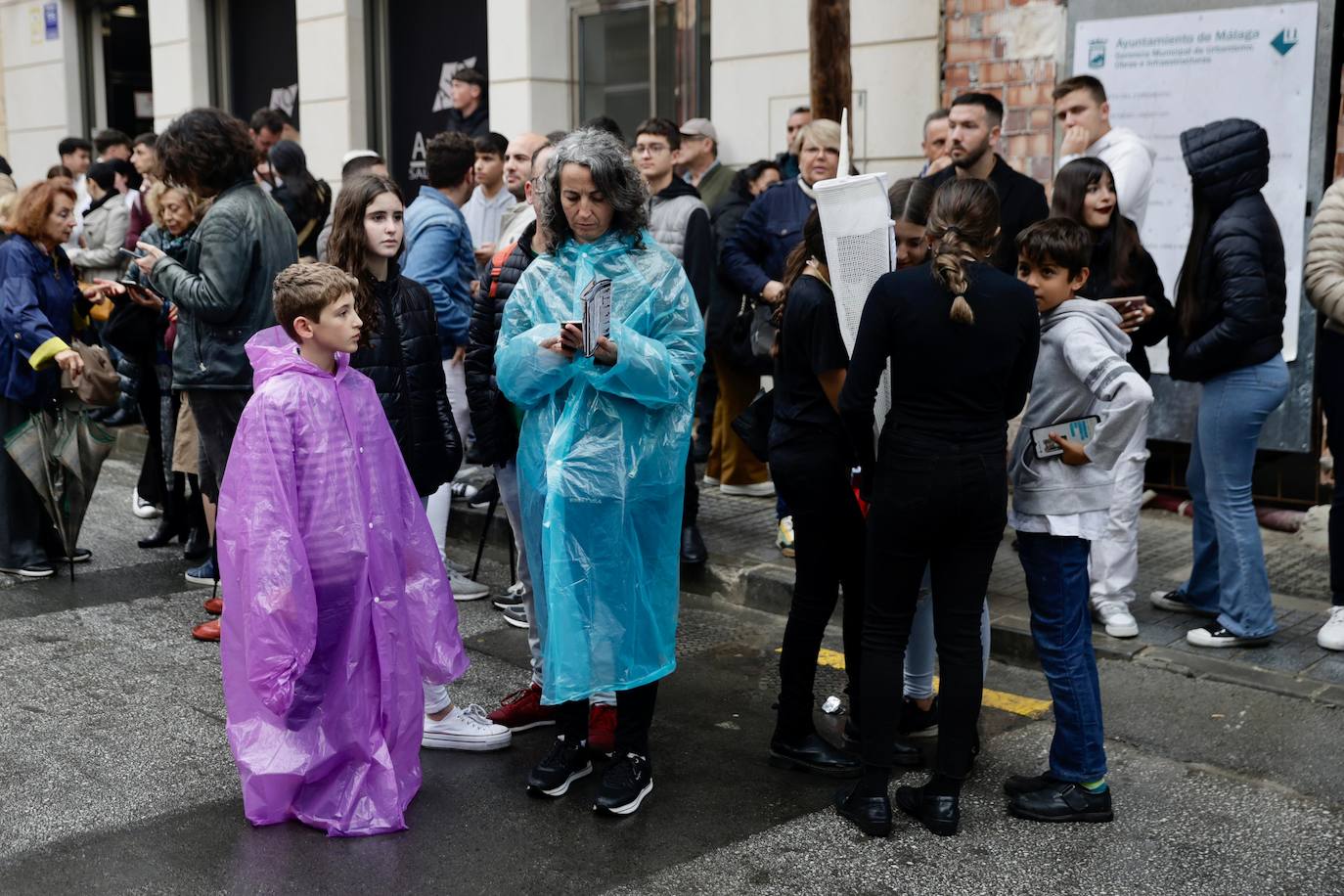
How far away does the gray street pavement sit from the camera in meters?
3.87

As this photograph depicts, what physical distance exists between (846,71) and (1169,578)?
3.12 metres

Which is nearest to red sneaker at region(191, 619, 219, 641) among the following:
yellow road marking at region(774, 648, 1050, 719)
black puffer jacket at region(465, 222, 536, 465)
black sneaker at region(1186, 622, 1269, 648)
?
black puffer jacket at region(465, 222, 536, 465)

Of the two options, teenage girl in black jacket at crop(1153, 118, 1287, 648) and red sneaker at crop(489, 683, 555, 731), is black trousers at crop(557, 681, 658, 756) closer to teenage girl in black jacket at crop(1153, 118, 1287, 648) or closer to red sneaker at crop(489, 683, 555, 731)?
red sneaker at crop(489, 683, 555, 731)

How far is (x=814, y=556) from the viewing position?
14.7 ft

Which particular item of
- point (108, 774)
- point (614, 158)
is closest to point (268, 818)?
point (108, 774)

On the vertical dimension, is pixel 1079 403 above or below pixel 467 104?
below

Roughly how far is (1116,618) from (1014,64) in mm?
3843

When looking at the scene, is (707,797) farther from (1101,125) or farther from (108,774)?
(1101,125)

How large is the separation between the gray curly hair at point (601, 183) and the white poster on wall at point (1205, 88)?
4.37m

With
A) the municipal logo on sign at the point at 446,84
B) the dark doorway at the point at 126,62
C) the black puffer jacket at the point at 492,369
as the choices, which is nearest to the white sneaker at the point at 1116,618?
the black puffer jacket at the point at 492,369

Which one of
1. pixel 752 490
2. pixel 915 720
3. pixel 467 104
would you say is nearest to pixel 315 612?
pixel 915 720

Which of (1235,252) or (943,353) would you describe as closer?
(943,353)

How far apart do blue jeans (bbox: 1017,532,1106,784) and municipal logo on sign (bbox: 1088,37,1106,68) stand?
462 centimetres

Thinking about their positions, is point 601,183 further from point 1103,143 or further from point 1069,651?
point 1103,143
